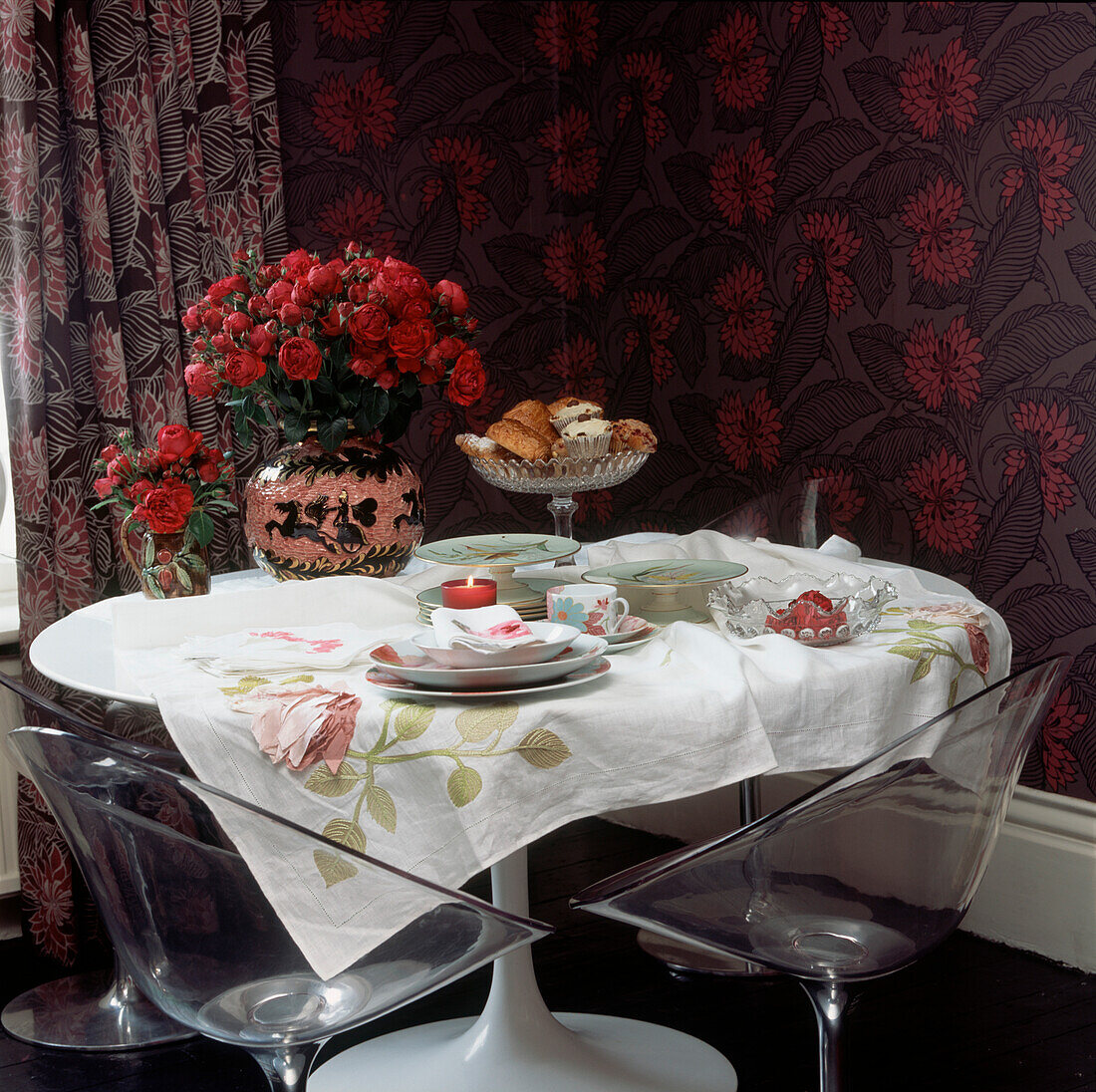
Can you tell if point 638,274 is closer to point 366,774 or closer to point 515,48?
point 515,48

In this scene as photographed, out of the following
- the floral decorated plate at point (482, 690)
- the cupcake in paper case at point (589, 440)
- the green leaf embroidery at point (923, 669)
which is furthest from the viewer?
the cupcake in paper case at point (589, 440)

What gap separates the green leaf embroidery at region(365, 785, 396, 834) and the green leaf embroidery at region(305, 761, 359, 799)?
19mm

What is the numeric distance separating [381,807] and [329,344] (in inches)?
32.9

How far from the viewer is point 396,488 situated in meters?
1.87

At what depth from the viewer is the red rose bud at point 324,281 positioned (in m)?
1.72

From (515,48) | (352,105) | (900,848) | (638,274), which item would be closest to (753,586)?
(900,848)

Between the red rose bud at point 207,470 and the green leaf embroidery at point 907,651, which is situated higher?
the red rose bud at point 207,470

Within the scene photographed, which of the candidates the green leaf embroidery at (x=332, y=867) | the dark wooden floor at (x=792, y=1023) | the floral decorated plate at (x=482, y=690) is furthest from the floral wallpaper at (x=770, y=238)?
the green leaf embroidery at (x=332, y=867)

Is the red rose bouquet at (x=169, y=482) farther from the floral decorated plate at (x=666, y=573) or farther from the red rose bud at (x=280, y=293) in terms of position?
the floral decorated plate at (x=666, y=573)

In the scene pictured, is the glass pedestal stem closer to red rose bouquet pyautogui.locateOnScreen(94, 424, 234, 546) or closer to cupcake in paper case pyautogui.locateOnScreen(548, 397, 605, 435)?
cupcake in paper case pyautogui.locateOnScreen(548, 397, 605, 435)

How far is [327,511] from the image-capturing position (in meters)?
1.82

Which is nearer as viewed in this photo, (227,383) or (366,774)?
(366,774)

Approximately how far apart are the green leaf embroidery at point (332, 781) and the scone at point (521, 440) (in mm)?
873

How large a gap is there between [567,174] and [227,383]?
1691 millimetres
